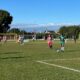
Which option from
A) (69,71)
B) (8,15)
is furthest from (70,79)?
(8,15)

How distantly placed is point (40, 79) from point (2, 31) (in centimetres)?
13394

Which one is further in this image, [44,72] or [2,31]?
[2,31]

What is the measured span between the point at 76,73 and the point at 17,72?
2462 mm

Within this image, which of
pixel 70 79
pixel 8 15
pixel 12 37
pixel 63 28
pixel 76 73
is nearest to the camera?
pixel 70 79

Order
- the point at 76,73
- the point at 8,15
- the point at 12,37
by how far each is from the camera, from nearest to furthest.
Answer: the point at 76,73
the point at 12,37
the point at 8,15

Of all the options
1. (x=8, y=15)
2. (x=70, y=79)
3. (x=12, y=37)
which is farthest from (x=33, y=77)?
(x=8, y=15)

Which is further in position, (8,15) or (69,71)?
(8,15)

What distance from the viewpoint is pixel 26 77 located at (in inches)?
562

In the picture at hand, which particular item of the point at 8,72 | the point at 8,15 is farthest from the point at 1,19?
the point at 8,72

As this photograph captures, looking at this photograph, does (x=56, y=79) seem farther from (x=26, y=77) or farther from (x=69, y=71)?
(x=69, y=71)

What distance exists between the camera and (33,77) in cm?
1429

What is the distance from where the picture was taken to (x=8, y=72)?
52.4 ft

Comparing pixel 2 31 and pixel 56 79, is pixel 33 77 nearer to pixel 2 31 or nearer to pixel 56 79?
pixel 56 79

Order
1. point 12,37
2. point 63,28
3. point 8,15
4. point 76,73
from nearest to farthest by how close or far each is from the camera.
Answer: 1. point 76,73
2. point 12,37
3. point 8,15
4. point 63,28
